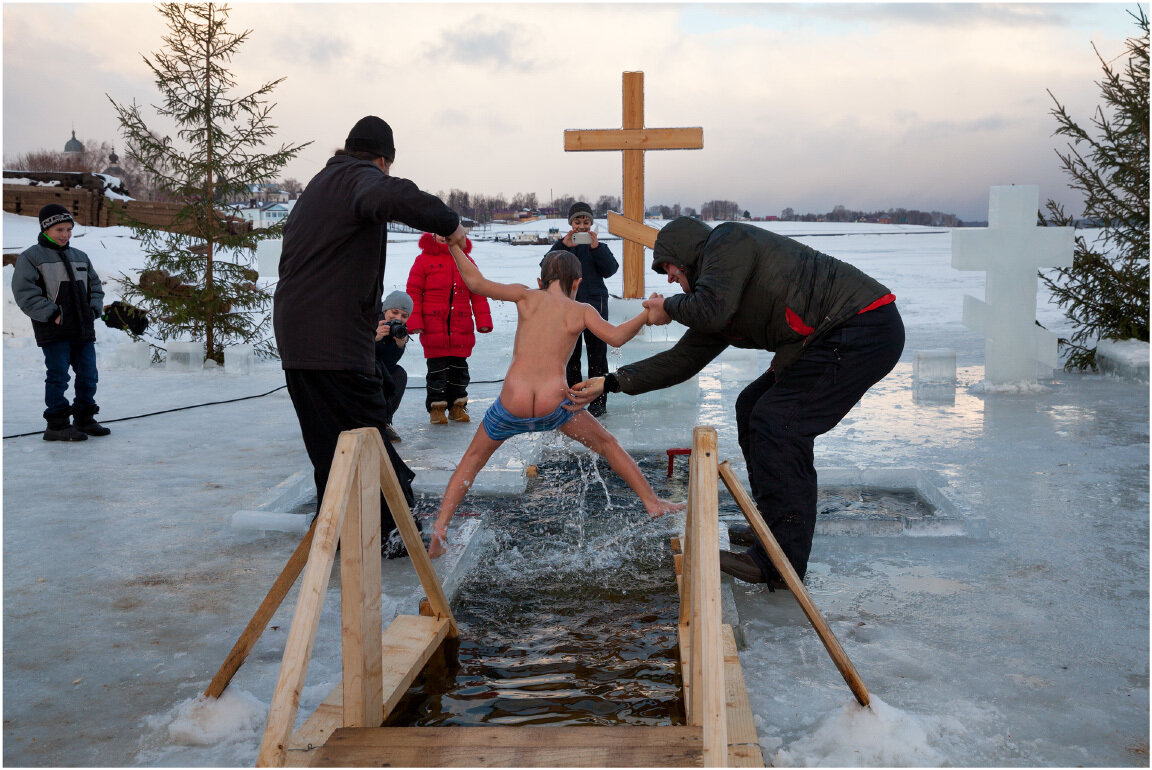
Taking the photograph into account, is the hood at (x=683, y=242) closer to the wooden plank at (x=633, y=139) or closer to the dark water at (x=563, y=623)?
the dark water at (x=563, y=623)

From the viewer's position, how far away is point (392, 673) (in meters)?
3.20

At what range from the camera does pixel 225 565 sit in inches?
183

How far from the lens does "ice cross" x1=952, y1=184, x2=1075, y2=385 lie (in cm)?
962

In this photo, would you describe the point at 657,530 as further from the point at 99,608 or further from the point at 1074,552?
the point at 99,608

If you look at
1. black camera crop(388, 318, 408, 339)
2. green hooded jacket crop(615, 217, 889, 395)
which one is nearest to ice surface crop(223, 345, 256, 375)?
black camera crop(388, 318, 408, 339)

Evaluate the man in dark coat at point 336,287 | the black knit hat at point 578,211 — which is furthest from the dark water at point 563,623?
the black knit hat at point 578,211

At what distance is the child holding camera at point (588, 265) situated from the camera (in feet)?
27.4

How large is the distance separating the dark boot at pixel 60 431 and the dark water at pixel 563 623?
12.4 ft

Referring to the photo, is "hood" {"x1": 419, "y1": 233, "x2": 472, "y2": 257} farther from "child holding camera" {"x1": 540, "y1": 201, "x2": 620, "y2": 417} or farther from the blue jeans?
the blue jeans

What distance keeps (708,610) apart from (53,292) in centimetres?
695

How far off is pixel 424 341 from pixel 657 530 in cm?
370

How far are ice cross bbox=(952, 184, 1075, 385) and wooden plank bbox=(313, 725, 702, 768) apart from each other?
27.4ft

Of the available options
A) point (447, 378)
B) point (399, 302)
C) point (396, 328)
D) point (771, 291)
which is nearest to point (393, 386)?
point (396, 328)

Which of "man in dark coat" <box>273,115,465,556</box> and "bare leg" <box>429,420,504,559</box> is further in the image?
"bare leg" <box>429,420,504,559</box>
